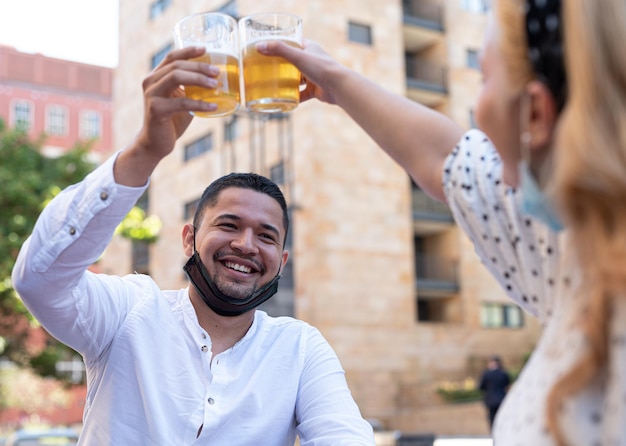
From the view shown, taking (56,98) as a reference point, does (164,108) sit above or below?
below

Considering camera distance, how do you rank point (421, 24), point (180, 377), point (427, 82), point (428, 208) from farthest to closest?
point (427, 82)
point (421, 24)
point (428, 208)
point (180, 377)

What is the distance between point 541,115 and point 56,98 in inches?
2009

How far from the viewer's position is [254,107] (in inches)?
82.5

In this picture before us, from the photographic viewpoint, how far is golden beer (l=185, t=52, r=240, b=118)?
6.38 feet

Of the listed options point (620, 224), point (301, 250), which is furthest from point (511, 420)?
point (301, 250)

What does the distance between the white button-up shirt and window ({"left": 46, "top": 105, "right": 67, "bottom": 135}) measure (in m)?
48.8

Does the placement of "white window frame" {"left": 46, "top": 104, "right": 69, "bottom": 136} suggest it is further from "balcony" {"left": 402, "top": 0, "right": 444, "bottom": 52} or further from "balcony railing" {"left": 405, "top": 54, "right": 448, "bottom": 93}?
"balcony railing" {"left": 405, "top": 54, "right": 448, "bottom": 93}

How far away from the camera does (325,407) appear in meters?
2.62

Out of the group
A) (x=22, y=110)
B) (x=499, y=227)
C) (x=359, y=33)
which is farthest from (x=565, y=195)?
(x=22, y=110)

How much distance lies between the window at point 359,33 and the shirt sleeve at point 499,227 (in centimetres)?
2624

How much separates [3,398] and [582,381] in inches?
1463

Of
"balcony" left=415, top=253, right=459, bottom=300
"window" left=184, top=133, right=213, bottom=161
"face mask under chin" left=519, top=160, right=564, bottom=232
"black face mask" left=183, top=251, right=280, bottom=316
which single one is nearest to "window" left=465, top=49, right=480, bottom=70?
"balcony" left=415, top=253, right=459, bottom=300

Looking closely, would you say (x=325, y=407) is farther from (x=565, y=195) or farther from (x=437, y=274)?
(x=437, y=274)

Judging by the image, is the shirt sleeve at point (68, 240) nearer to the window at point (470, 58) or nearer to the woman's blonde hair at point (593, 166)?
the woman's blonde hair at point (593, 166)
